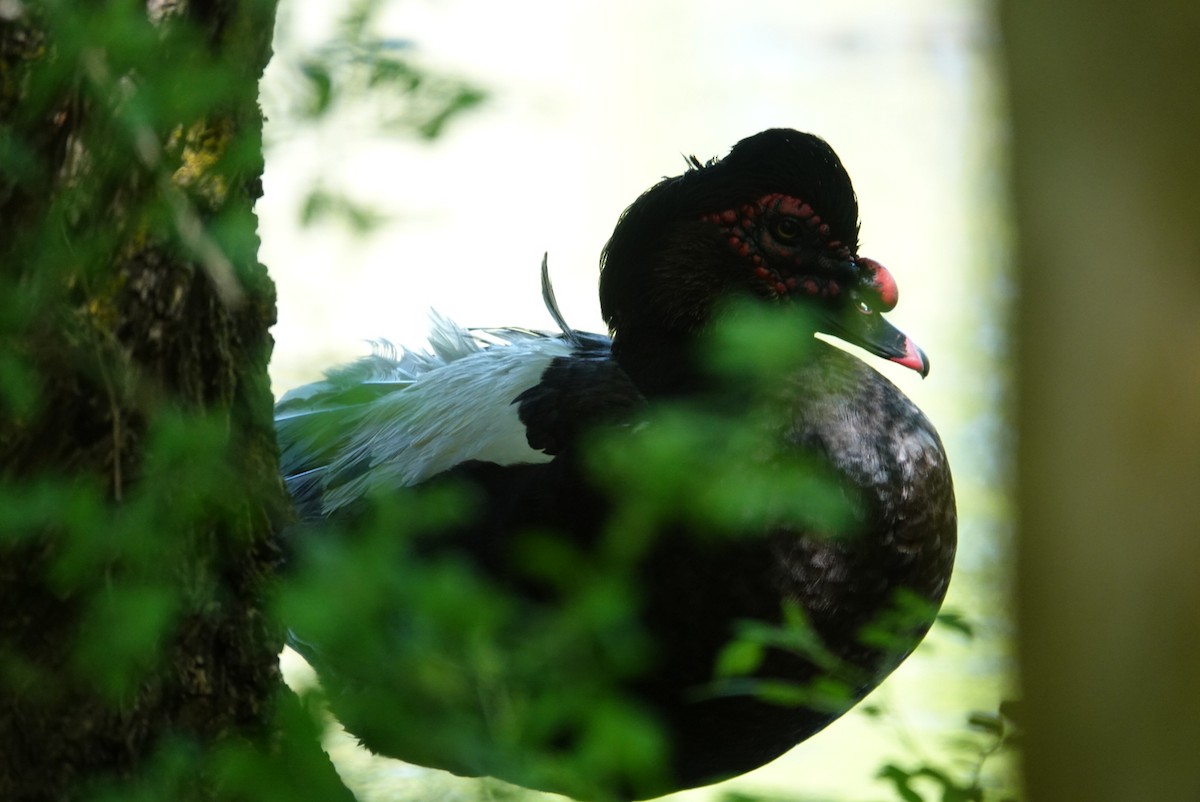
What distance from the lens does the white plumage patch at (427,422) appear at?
264 centimetres

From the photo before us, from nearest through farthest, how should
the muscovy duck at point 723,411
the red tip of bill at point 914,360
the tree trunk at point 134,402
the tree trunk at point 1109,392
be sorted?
the tree trunk at point 1109,392 → the tree trunk at point 134,402 → the muscovy duck at point 723,411 → the red tip of bill at point 914,360

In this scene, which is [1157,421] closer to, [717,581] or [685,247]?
[717,581]

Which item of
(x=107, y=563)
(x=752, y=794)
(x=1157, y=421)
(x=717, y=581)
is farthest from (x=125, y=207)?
(x=717, y=581)

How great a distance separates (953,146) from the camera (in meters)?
9.43

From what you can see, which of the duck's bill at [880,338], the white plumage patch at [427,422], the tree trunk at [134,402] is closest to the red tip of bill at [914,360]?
the duck's bill at [880,338]

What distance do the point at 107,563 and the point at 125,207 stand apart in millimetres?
378

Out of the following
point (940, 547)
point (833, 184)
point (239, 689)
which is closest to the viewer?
point (239, 689)

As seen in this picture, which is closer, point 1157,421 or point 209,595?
point 1157,421

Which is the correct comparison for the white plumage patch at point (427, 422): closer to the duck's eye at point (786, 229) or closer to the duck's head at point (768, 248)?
the duck's head at point (768, 248)

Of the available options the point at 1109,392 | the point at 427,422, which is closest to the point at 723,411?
the point at 427,422

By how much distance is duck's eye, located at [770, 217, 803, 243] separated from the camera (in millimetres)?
2652

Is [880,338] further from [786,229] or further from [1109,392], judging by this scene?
[1109,392]

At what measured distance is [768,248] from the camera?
105 inches

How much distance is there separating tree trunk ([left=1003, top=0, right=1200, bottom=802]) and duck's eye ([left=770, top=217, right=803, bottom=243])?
5.08 ft
